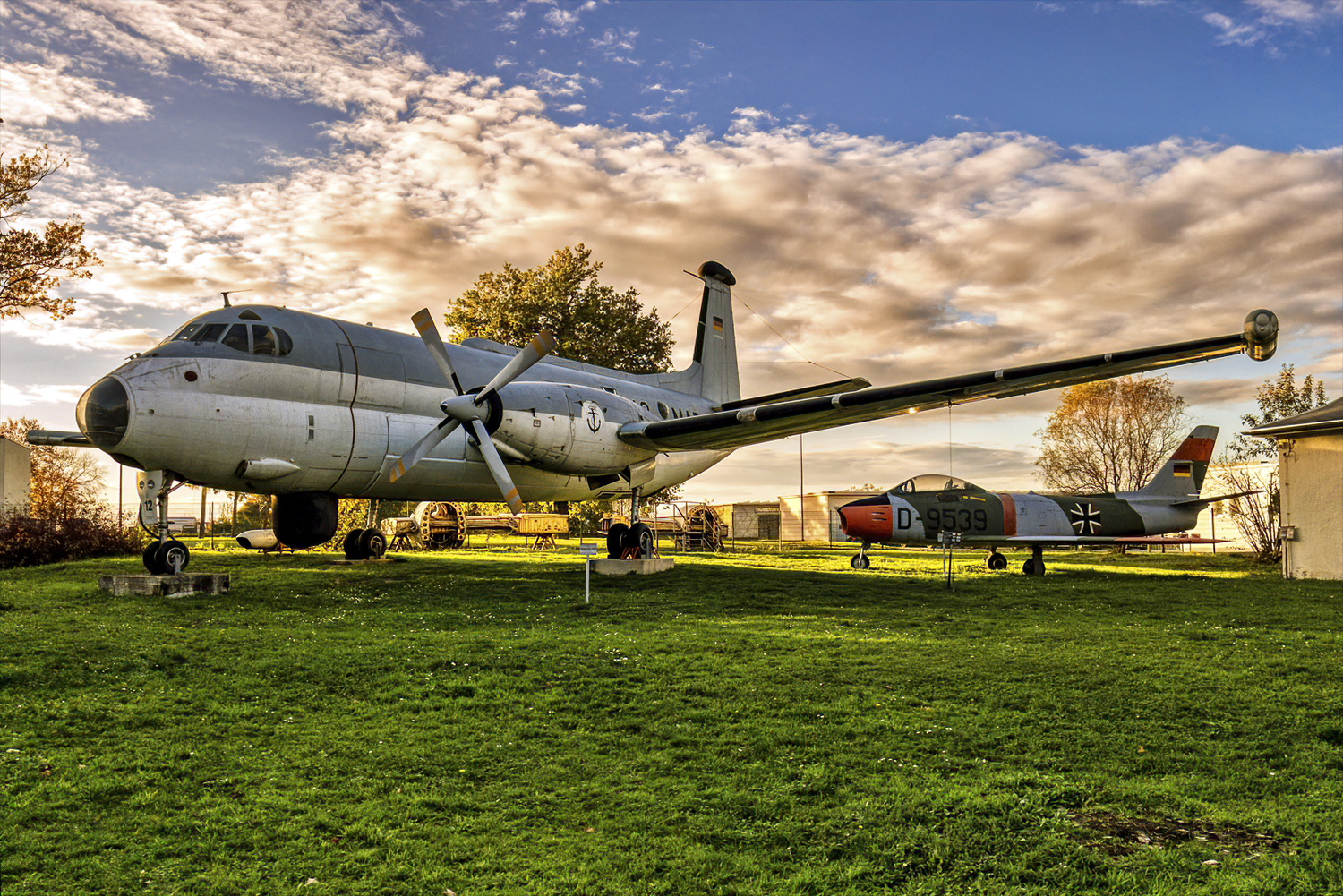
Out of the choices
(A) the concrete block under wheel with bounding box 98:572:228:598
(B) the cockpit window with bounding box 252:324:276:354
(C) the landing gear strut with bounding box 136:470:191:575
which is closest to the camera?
(A) the concrete block under wheel with bounding box 98:572:228:598

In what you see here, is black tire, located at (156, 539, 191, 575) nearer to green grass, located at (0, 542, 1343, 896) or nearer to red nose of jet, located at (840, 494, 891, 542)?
green grass, located at (0, 542, 1343, 896)

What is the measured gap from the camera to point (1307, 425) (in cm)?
1839

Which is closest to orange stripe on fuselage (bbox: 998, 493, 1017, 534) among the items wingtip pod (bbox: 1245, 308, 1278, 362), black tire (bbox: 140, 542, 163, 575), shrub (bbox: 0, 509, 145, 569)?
wingtip pod (bbox: 1245, 308, 1278, 362)

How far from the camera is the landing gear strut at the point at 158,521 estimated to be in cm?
1267

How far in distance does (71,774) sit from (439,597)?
27.0 ft

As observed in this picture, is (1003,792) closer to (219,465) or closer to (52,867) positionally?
(52,867)

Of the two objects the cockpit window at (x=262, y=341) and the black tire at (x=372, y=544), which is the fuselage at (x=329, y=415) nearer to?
the cockpit window at (x=262, y=341)

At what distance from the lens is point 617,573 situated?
1705cm

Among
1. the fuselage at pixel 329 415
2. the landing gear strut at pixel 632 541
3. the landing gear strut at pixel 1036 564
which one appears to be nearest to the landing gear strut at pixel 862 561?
the landing gear strut at pixel 1036 564

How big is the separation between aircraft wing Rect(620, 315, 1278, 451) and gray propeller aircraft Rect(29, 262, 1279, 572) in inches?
1.5

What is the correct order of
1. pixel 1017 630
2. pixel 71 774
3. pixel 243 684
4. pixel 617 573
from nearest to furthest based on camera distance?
pixel 71 774 < pixel 243 684 < pixel 1017 630 < pixel 617 573

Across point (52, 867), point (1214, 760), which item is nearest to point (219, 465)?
point (52, 867)

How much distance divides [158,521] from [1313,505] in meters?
24.3

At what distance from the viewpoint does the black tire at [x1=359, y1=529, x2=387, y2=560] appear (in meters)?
21.0
